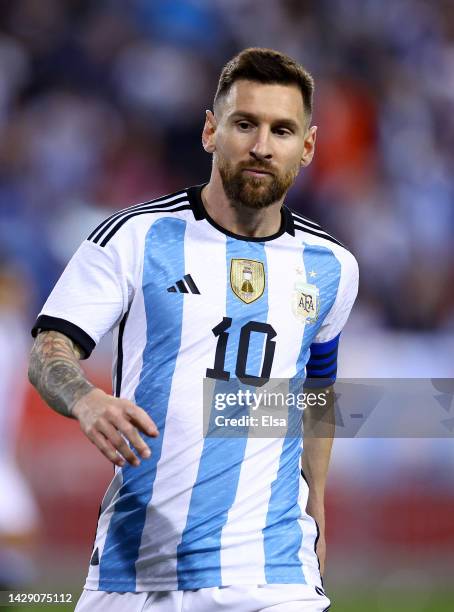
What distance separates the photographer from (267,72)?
2932 millimetres

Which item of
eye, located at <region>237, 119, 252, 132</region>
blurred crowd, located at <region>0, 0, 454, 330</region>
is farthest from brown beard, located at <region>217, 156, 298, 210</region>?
blurred crowd, located at <region>0, 0, 454, 330</region>

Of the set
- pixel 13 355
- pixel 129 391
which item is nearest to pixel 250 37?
pixel 13 355

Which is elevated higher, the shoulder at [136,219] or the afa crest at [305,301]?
the shoulder at [136,219]

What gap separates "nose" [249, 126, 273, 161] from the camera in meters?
2.83

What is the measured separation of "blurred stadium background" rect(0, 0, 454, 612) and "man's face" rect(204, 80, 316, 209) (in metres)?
3.04

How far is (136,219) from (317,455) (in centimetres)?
98

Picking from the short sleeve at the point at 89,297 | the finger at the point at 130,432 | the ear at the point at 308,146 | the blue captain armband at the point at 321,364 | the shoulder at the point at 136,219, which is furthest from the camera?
the blue captain armband at the point at 321,364

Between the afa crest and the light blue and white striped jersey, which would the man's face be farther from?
the afa crest

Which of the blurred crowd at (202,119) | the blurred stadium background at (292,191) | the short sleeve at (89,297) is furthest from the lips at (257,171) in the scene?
the blurred crowd at (202,119)

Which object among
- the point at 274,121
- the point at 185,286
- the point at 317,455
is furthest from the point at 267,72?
the point at 317,455

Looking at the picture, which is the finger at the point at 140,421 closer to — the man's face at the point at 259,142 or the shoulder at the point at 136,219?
the shoulder at the point at 136,219

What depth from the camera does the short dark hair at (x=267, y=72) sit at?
2.93m

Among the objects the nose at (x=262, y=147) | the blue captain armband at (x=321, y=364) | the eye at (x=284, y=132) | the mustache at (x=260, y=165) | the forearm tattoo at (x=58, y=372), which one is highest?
the eye at (x=284, y=132)

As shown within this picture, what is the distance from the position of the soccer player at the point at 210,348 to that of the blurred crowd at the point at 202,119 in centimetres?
380
